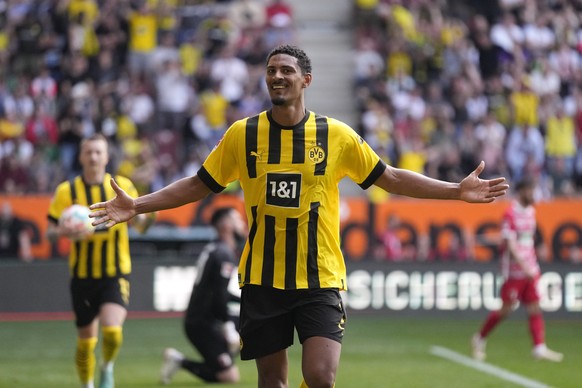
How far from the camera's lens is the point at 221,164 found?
8078mm

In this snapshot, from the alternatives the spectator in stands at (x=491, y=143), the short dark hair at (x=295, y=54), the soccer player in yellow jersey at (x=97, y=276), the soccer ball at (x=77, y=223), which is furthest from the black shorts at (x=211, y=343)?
the spectator in stands at (x=491, y=143)

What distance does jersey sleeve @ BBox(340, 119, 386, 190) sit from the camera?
8062mm

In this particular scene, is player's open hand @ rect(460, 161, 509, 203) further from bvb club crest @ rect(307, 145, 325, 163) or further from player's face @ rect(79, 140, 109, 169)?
player's face @ rect(79, 140, 109, 169)

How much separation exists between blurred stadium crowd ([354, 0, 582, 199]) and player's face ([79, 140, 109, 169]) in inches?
532

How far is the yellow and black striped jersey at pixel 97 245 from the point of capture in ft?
36.7

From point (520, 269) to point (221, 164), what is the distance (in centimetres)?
816

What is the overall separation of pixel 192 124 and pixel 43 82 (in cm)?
304

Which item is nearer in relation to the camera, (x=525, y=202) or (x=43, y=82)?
(x=525, y=202)

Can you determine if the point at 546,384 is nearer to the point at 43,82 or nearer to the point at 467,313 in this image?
the point at 467,313

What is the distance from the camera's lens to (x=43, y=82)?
23750 mm

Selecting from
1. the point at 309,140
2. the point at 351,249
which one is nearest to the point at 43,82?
the point at 351,249

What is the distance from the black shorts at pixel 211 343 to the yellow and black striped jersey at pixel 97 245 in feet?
6.04

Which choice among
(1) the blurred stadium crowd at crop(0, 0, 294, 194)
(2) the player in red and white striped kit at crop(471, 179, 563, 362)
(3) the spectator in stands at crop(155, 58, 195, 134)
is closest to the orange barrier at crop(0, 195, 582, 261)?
(1) the blurred stadium crowd at crop(0, 0, 294, 194)

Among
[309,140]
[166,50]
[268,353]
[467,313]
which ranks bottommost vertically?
[467,313]
